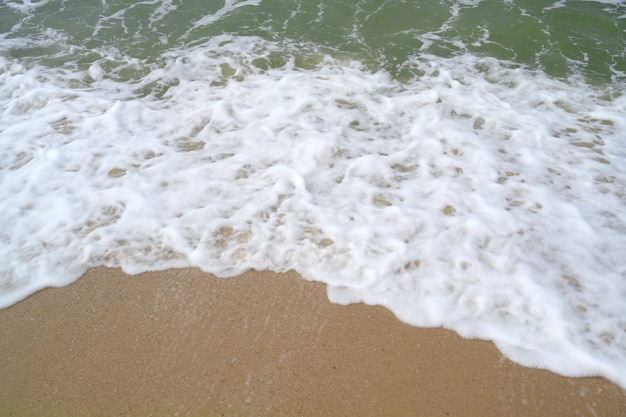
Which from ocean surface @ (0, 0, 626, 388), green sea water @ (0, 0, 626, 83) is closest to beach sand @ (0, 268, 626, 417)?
ocean surface @ (0, 0, 626, 388)

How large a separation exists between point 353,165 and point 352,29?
12.4 ft

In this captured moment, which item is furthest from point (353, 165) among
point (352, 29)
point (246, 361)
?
point (352, 29)

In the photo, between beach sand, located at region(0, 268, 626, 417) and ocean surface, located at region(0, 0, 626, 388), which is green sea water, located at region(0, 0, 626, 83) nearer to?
ocean surface, located at region(0, 0, 626, 388)

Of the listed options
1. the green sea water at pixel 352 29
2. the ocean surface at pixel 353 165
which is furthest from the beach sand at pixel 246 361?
the green sea water at pixel 352 29

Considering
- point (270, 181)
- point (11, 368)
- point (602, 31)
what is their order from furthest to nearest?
point (602, 31)
point (270, 181)
point (11, 368)

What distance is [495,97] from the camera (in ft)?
17.5

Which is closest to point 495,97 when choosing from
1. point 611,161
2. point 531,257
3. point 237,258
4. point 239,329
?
point 611,161

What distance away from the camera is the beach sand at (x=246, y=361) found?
247 centimetres

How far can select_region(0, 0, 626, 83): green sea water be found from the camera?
636 cm

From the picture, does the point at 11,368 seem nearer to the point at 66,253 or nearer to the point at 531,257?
the point at 66,253

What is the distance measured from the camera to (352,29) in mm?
7098

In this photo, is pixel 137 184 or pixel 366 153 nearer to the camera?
pixel 137 184

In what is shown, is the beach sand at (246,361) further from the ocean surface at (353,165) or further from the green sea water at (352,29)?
the green sea water at (352,29)

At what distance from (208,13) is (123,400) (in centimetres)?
680
